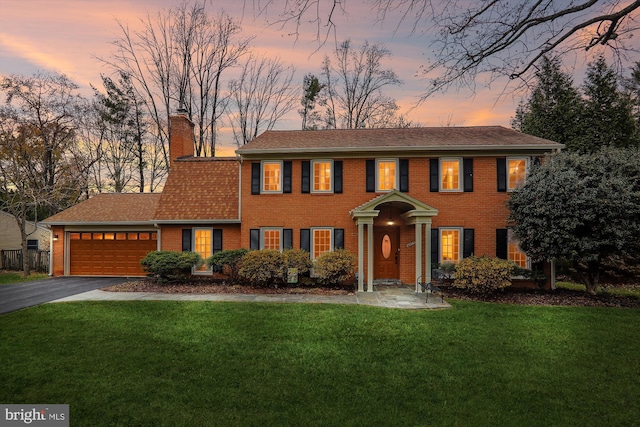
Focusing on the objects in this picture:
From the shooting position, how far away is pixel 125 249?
17594 millimetres

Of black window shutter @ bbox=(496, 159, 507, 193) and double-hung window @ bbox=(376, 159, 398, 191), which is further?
double-hung window @ bbox=(376, 159, 398, 191)

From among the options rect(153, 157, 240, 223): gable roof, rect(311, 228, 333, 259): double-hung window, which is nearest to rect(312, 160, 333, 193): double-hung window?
rect(311, 228, 333, 259): double-hung window

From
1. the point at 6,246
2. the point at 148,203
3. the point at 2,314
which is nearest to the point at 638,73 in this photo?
the point at 148,203

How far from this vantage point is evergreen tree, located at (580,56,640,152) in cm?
2245

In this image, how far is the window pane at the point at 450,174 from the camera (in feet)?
47.1

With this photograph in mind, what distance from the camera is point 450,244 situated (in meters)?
14.1

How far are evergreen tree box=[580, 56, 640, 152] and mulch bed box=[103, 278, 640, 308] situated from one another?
1465cm

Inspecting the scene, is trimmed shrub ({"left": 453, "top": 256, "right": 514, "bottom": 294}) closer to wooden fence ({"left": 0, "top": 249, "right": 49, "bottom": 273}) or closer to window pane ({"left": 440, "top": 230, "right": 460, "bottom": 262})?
window pane ({"left": 440, "top": 230, "right": 460, "bottom": 262})

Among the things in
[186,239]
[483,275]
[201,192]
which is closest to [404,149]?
[483,275]

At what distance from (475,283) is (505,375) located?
632cm

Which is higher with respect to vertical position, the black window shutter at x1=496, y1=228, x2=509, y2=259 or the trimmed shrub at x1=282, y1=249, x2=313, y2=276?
the black window shutter at x1=496, y1=228, x2=509, y2=259

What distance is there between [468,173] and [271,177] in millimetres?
8135

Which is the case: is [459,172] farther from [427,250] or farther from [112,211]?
[112,211]

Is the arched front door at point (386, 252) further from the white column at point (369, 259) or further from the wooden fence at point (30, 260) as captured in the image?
the wooden fence at point (30, 260)
